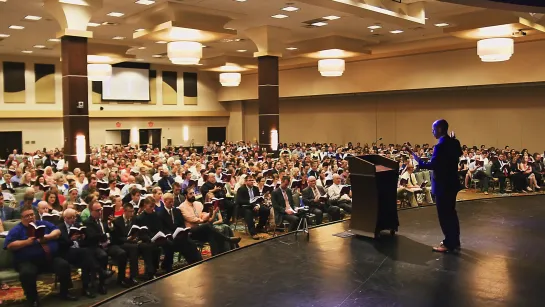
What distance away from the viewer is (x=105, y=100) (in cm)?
2747

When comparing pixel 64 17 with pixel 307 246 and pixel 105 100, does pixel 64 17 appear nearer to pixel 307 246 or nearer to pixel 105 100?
pixel 307 246

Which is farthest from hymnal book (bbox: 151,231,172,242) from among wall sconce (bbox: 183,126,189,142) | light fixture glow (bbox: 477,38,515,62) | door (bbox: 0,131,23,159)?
wall sconce (bbox: 183,126,189,142)

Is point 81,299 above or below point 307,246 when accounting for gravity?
below

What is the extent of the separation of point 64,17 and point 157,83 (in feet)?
54.0

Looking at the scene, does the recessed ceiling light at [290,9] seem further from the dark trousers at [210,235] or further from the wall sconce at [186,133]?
the wall sconce at [186,133]

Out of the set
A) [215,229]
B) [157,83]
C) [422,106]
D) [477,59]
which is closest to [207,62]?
[157,83]

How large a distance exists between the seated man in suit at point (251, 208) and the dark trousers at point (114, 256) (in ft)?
11.2

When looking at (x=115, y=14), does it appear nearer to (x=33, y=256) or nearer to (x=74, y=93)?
(x=74, y=93)

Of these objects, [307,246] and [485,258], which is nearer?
[485,258]

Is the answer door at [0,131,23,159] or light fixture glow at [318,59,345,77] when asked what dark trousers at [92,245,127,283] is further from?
door at [0,131,23,159]

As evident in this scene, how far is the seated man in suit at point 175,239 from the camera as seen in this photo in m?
7.23

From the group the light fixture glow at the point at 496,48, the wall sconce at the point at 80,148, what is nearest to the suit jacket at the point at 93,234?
the wall sconce at the point at 80,148

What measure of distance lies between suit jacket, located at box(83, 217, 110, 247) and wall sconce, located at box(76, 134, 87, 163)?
7.24 m

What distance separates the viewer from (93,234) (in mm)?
6781
